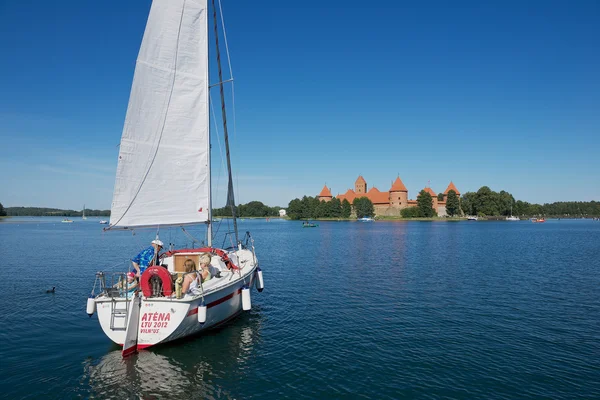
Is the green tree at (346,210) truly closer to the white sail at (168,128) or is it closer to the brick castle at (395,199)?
the brick castle at (395,199)

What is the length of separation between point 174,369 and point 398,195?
559ft

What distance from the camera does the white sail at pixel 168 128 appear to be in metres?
13.7

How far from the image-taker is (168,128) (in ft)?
48.0

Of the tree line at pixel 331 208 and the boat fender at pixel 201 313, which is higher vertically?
the tree line at pixel 331 208

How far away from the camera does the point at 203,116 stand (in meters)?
15.4

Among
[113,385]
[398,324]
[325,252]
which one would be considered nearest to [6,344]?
[113,385]

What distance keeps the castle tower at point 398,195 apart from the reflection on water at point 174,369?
166m

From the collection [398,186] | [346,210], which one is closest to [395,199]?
[398,186]

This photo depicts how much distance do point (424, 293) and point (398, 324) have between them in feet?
21.1

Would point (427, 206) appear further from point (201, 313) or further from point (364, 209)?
point (201, 313)

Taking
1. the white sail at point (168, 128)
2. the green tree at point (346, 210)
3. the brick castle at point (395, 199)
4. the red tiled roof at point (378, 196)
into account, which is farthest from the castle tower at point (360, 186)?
the white sail at point (168, 128)

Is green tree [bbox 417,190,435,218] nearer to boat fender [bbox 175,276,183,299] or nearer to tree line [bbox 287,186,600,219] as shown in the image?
tree line [bbox 287,186,600,219]

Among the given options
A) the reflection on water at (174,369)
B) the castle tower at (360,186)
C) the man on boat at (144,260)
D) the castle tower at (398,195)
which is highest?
the castle tower at (360,186)

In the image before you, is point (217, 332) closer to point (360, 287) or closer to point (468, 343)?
point (468, 343)
